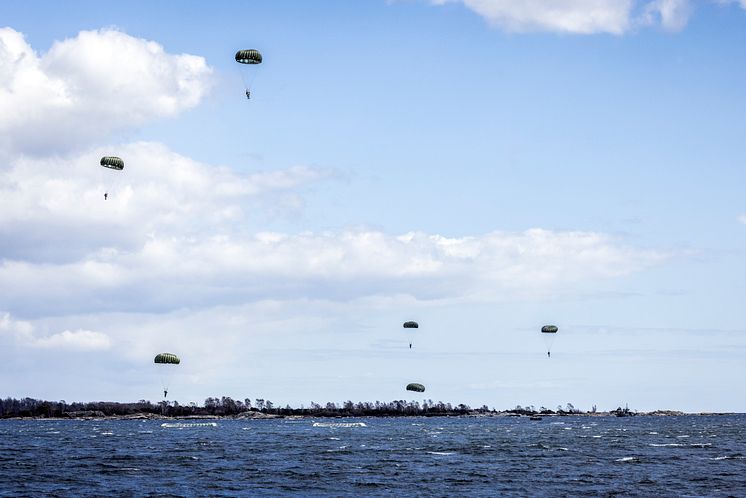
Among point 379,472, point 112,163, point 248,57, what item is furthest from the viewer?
point 112,163

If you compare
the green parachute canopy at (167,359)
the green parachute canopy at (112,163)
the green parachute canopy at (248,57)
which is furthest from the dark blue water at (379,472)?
the green parachute canopy at (248,57)

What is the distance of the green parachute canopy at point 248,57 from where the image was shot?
77625 millimetres

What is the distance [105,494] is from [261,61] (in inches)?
1620

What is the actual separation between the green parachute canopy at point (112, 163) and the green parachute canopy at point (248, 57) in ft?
60.2

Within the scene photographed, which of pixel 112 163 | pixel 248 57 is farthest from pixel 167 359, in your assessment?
pixel 248 57

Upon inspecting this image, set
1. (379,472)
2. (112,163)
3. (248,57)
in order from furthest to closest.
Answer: (112,163)
(248,57)
(379,472)

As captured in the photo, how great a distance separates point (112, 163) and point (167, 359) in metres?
25.3

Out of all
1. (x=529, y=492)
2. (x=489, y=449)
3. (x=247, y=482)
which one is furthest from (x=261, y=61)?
(x=489, y=449)

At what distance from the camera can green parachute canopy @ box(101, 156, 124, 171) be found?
85.6 metres

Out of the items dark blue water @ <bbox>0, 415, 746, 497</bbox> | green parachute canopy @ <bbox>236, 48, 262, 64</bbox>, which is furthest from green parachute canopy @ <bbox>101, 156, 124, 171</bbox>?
dark blue water @ <bbox>0, 415, 746, 497</bbox>

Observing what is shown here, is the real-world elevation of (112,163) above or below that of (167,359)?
above

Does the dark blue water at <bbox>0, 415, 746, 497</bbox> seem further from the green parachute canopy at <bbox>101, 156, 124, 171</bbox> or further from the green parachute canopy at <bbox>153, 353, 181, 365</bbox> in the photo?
the green parachute canopy at <bbox>101, 156, 124, 171</bbox>

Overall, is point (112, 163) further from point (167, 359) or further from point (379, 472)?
point (379, 472)

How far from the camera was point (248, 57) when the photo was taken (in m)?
77.9
